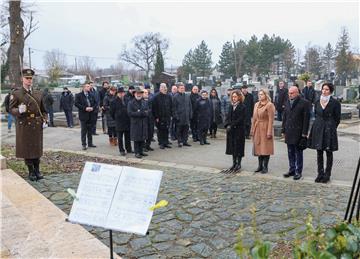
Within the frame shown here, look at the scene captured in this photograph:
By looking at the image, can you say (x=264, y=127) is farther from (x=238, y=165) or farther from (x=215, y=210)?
(x=215, y=210)

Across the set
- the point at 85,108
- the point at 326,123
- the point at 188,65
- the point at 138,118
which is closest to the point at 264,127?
the point at 326,123

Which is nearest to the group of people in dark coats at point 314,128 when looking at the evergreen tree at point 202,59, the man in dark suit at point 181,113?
the man in dark suit at point 181,113

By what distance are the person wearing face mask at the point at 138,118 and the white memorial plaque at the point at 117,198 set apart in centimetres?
642

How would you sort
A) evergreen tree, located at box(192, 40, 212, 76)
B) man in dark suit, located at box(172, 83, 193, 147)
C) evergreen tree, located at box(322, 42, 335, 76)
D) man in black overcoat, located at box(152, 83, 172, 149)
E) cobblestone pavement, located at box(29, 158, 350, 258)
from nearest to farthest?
cobblestone pavement, located at box(29, 158, 350, 258), man in black overcoat, located at box(152, 83, 172, 149), man in dark suit, located at box(172, 83, 193, 147), evergreen tree, located at box(322, 42, 335, 76), evergreen tree, located at box(192, 40, 212, 76)

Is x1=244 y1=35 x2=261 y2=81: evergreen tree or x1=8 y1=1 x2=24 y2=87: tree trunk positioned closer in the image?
x1=8 y1=1 x2=24 y2=87: tree trunk

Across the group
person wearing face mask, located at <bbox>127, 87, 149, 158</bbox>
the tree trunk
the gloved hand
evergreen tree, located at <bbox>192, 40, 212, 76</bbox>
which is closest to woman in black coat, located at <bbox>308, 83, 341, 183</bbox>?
person wearing face mask, located at <bbox>127, 87, 149, 158</bbox>

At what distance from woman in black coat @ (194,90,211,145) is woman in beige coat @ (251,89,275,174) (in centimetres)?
369

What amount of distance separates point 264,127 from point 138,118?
127 inches

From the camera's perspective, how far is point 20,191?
5957 millimetres

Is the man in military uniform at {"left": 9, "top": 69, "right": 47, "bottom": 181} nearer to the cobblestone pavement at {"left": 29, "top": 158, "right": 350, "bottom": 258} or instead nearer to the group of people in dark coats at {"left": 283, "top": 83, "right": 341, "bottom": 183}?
the cobblestone pavement at {"left": 29, "top": 158, "right": 350, "bottom": 258}

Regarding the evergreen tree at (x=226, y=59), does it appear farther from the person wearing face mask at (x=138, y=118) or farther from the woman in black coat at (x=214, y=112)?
the person wearing face mask at (x=138, y=118)

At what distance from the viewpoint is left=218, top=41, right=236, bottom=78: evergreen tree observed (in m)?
64.0

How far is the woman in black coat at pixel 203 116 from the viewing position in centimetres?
1160

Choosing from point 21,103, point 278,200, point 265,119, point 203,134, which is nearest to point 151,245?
point 278,200
